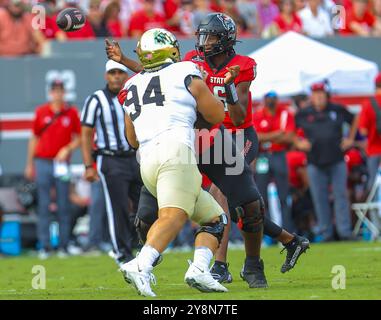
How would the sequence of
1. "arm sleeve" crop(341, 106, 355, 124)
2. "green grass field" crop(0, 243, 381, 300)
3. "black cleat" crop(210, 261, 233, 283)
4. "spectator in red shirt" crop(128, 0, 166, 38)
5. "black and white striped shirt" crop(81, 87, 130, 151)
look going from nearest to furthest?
"green grass field" crop(0, 243, 381, 300) < "black cleat" crop(210, 261, 233, 283) < "black and white striped shirt" crop(81, 87, 130, 151) < "arm sleeve" crop(341, 106, 355, 124) < "spectator in red shirt" crop(128, 0, 166, 38)

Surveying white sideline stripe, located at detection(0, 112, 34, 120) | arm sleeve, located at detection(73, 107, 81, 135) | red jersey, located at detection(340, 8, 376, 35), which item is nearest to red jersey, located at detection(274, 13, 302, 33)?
red jersey, located at detection(340, 8, 376, 35)

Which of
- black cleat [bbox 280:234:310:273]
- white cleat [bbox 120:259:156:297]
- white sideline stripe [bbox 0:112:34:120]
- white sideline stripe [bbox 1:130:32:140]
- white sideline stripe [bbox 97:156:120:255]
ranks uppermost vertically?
white cleat [bbox 120:259:156:297]

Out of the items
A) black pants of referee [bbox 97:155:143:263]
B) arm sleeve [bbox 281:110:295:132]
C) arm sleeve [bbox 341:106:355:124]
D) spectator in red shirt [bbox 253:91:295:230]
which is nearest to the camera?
black pants of referee [bbox 97:155:143:263]

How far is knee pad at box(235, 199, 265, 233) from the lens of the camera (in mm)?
8703

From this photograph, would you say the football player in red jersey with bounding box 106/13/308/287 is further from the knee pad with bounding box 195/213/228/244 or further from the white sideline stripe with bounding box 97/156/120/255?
the white sideline stripe with bounding box 97/156/120/255

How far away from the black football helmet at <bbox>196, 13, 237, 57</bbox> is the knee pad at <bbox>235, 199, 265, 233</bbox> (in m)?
1.29

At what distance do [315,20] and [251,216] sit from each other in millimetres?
9919

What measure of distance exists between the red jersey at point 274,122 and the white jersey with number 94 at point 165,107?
319 inches

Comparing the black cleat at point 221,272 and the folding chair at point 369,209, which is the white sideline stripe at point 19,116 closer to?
the folding chair at point 369,209

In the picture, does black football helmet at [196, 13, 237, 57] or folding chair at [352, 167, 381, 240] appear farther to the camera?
folding chair at [352, 167, 381, 240]

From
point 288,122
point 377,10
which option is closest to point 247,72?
point 288,122

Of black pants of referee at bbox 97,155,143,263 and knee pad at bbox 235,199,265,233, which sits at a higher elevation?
knee pad at bbox 235,199,265,233

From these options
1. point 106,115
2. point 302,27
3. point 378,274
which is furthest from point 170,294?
point 302,27

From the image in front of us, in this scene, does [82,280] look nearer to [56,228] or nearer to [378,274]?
[378,274]
